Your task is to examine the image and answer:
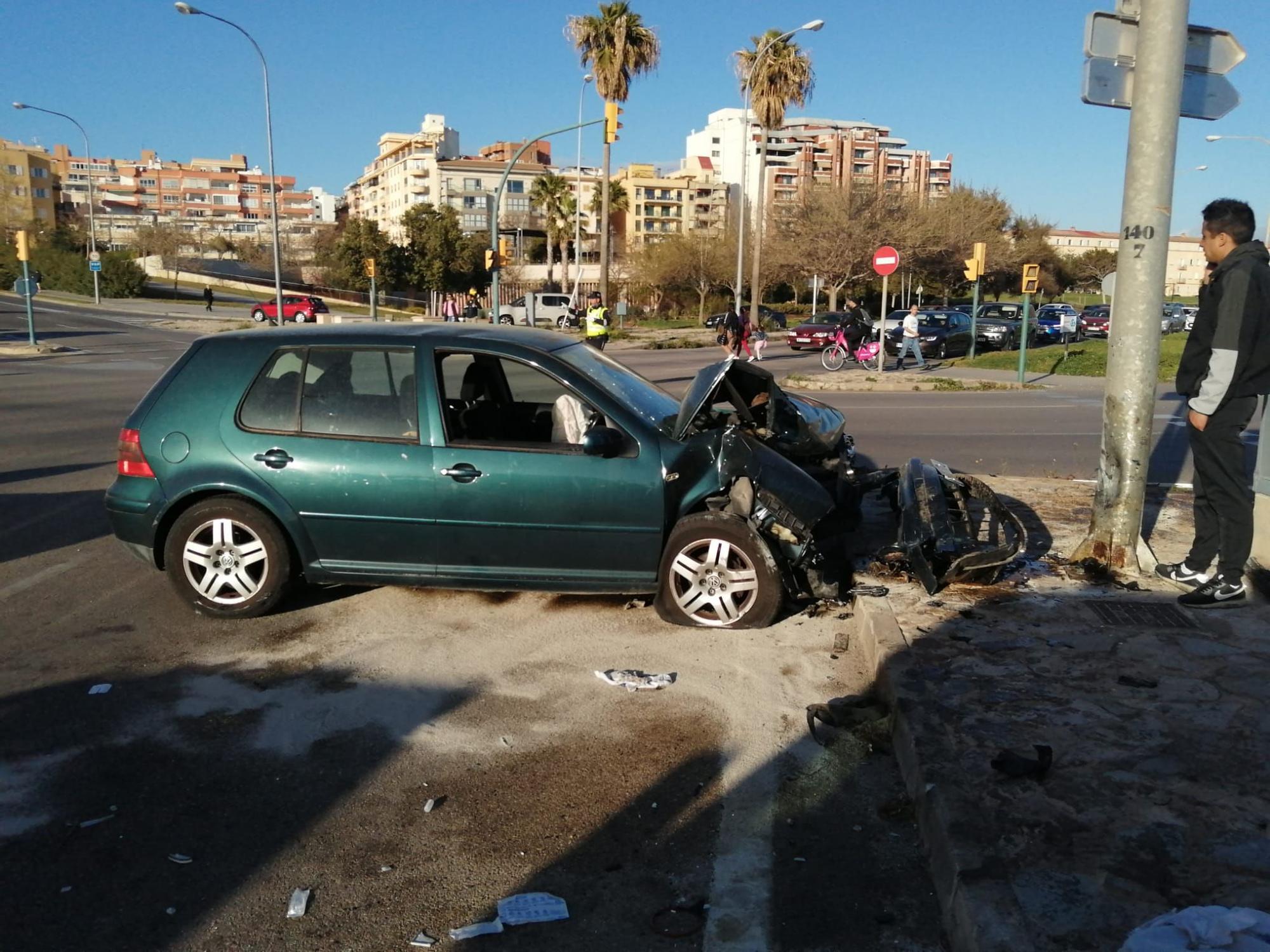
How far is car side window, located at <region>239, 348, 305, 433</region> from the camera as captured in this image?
18.9 feet

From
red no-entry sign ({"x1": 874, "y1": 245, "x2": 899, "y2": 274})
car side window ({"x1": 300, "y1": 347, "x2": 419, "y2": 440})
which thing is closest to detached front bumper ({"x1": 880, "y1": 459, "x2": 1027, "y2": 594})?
car side window ({"x1": 300, "y1": 347, "x2": 419, "y2": 440})

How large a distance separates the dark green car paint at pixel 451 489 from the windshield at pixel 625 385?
0.05 meters

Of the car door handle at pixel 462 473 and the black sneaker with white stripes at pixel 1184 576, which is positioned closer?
the car door handle at pixel 462 473

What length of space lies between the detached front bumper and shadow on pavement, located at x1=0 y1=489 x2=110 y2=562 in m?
5.91

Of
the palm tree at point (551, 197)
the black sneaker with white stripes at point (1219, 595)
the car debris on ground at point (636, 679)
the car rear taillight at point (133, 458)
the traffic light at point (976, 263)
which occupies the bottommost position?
the car debris on ground at point (636, 679)

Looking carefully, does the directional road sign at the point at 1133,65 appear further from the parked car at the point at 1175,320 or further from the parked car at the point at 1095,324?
the parked car at the point at 1175,320

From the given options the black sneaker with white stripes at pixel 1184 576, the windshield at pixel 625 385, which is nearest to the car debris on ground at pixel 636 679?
the windshield at pixel 625 385

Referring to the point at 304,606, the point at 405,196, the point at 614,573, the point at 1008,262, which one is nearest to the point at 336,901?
the point at 614,573

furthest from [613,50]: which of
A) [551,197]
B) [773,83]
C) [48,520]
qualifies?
[48,520]

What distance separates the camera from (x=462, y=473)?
18.0ft

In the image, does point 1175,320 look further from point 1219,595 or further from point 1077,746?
point 1077,746

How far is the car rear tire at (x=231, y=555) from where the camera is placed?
5.68 m

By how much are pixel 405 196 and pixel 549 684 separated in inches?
5040

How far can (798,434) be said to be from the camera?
21.6ft
